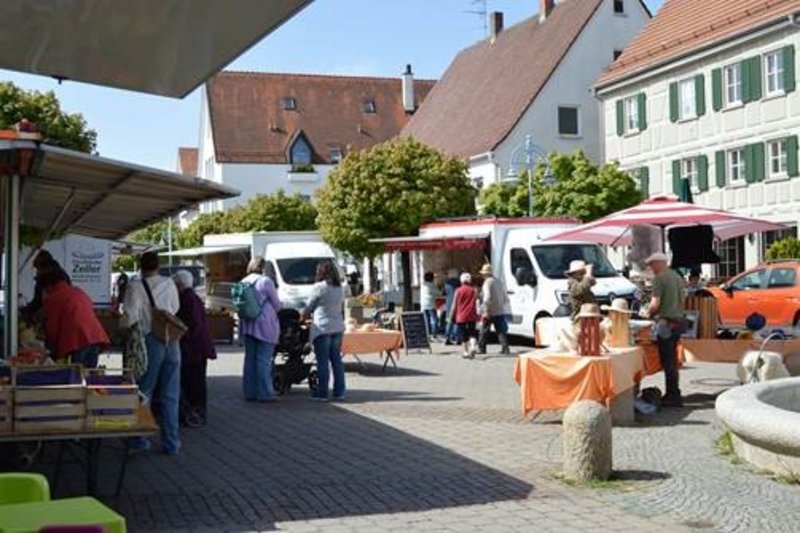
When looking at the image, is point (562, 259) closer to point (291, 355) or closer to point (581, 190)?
point (291, 355)

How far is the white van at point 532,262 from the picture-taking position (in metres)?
22.2

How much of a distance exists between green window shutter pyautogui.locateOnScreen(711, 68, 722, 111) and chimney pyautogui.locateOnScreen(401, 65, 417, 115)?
4555cm

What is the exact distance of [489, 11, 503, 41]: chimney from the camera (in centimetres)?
5922

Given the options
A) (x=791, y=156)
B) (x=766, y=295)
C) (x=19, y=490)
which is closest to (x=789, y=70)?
(x=791, y=156)

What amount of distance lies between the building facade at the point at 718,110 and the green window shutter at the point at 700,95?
0.03 metres

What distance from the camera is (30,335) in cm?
1095

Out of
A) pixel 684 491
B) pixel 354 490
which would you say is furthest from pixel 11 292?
pixel 684 491

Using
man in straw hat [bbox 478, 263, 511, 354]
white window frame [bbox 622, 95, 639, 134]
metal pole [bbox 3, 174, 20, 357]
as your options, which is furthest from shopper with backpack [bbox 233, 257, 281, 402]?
white window frame [bbox 622, 95, 639, 134]

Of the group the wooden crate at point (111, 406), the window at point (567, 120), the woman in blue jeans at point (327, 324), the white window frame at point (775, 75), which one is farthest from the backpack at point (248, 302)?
the window at point (567, 120)

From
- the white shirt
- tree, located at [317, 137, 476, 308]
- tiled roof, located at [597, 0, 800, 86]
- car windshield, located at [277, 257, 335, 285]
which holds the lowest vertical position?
the white shirt

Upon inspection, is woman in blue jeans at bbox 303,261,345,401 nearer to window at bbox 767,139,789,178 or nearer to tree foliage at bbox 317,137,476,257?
tree foliage at bbox 317,137,476,257

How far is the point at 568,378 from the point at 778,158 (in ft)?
81.9

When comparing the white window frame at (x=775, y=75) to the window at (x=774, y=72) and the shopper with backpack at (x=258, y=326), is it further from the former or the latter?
the shopper with backpack at (x=258, y=326)

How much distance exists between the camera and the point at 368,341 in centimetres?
1736
